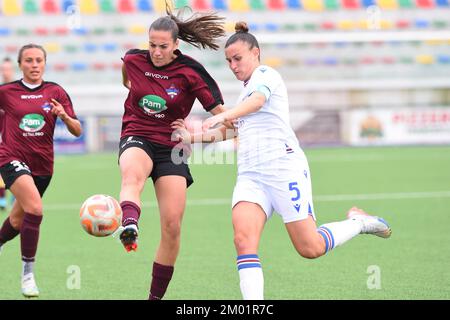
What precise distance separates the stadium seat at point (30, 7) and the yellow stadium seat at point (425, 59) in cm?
1448

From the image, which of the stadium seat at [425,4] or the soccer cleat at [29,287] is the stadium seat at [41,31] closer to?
the stadium seat at [425,4]

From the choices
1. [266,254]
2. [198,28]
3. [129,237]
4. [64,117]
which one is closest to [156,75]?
[198,28]

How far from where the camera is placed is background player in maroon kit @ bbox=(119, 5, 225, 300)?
6375 millimetres

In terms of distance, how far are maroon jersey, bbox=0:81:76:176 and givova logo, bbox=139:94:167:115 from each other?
1.12 m

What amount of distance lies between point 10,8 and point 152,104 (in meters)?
25.8

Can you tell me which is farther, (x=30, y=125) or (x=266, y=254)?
(x=266, y=254)

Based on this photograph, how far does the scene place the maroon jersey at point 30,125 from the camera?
736cm

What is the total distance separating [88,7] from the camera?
1224 inches

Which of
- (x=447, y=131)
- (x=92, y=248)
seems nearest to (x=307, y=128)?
(x=447, y=131)

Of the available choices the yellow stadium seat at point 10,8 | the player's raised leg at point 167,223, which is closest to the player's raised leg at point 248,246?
the player's raised leg at point 167,223

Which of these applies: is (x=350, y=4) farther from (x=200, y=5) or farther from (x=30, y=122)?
(x=30, y=122)

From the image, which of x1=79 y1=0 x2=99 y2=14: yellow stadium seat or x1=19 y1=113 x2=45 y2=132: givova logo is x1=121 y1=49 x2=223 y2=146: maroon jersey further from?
x1=79 y1=0 x2=99 y2=14: yellow stadium seat

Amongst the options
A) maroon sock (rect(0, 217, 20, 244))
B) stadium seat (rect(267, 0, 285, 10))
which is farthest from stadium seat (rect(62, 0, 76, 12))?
maroon sock (rect(0, 217, 20, 244))
